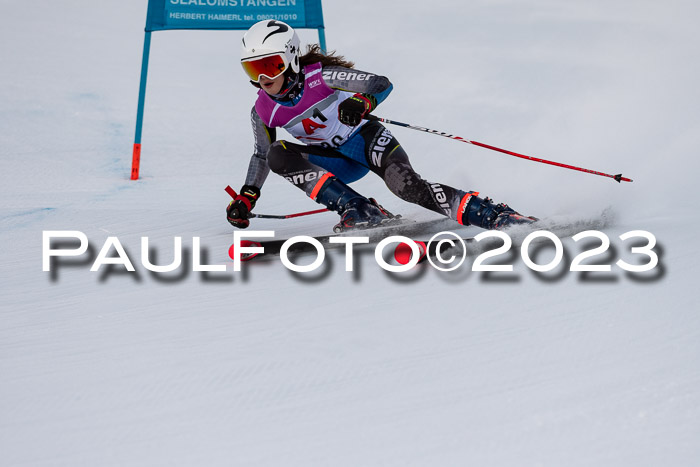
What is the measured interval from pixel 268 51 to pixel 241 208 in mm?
885

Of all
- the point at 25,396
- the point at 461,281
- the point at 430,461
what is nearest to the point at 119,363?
the point at 25,396

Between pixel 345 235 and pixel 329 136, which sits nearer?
pixel 345 235

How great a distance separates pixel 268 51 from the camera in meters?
3.58

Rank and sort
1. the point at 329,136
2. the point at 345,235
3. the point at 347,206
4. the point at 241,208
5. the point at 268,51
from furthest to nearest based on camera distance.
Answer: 1. the point at 241,208
2. the point at 329,136
3. the point at 347,206
4. the point at 345,235
5. the point at 268,51

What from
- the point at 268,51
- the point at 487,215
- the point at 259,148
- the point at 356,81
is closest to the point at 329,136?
the point at 356,81

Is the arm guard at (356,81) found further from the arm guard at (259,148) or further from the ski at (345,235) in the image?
the ski at (345,235)

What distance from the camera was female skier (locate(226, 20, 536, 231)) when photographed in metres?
3.63

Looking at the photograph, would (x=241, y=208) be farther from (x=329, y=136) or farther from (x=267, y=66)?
(x=267, y=66)

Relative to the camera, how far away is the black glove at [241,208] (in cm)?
412

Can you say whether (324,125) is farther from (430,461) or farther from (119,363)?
(430,461)

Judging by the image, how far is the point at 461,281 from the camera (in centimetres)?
310

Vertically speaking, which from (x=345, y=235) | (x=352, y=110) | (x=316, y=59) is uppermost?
(x=316, y=59)

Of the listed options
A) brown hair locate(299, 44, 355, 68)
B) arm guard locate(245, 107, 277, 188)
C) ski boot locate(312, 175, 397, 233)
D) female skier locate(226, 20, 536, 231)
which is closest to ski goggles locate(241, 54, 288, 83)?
female skier locate(226, 20, 536, 231)

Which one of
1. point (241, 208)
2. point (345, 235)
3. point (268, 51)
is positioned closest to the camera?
point (268, 51)
